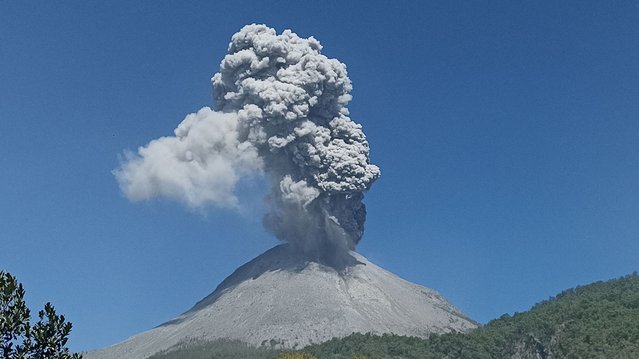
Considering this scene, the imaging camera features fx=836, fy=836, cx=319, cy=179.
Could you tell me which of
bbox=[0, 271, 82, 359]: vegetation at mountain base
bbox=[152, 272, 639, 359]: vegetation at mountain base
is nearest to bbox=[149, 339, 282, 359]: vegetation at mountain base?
bbox=[152, 272, 639, 359]: vegetation at mountain base

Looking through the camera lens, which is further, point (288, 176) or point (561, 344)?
point (288, 176)

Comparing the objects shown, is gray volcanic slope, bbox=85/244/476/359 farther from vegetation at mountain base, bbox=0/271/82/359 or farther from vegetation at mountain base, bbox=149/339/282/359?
vegetation at mountain base, bbox=0/271/82/359

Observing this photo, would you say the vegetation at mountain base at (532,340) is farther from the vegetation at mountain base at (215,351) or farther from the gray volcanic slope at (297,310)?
the gray volcanic slope at (297,310)

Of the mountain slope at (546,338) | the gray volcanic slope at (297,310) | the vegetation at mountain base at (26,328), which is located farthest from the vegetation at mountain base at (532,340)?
the vegetation at mountain base at (26,328)

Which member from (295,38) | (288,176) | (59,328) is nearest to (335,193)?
(288,176)

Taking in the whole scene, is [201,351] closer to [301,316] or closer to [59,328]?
[301,316]

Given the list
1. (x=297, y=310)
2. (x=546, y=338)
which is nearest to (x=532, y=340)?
(x=546, y=338)
